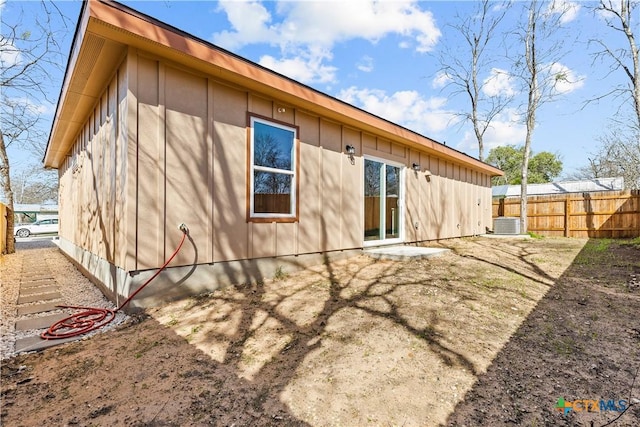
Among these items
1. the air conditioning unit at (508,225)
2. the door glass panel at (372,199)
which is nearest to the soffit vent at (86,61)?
the door glass panel at (372,199)

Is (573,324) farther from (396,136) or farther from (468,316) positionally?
(396,136)

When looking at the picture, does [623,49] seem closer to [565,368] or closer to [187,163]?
[565,368]

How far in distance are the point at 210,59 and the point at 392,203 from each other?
4.83m

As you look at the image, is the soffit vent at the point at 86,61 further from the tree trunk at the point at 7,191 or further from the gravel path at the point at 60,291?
the tree trunk at the point at 7,191

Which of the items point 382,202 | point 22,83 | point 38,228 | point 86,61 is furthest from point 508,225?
point 38,228

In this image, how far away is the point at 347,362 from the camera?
228cm

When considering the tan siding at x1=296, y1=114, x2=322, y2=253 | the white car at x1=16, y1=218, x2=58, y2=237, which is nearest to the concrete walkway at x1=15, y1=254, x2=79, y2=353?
the tan siding at x1=296, y1=114, x2=322, y2=253

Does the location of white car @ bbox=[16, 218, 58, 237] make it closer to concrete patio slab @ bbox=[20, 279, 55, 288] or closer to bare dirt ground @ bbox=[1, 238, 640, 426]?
concrete patio slab @ bbox=[20, 279, 55, 288]

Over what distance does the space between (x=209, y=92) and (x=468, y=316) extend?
3.98 m

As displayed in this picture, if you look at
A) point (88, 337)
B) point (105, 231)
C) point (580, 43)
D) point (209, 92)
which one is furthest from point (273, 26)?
point (580, 43)

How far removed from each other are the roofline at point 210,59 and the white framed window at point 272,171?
518mm

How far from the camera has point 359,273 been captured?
15.7 feet

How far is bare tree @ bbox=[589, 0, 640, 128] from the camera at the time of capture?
10109mm

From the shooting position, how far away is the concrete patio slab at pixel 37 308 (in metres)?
3.47
